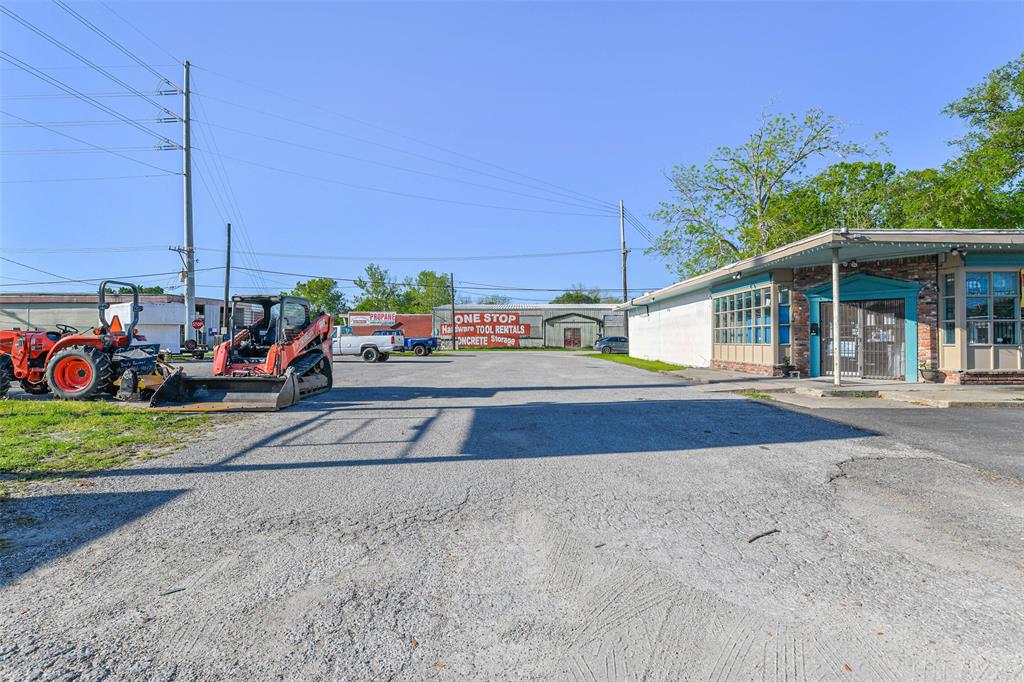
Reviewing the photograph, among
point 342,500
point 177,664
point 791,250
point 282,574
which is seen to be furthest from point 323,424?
point 791,250

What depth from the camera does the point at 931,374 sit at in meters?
14.2

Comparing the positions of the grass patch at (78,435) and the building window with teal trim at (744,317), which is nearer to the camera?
the grass patch at (78,435)

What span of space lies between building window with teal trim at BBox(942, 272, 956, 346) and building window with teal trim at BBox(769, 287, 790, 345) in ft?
12.6

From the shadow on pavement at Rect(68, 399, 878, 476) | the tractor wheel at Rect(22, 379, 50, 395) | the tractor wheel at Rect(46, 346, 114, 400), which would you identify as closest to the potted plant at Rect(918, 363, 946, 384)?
the shadow on pavement at Rect(68, 399, 878, 476)

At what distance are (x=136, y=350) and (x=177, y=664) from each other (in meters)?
11.3

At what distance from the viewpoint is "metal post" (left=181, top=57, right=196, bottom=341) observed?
28141mm

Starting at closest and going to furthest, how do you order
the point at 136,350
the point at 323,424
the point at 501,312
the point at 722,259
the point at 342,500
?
the point at 342,500 < the point at 323,424 < the point at 136,350 < the point at 722,259 < the point at 501,312

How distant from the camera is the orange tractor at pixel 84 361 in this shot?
10602mm

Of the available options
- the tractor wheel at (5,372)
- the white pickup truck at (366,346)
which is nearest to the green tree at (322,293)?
the white pickup truck at (366,346)

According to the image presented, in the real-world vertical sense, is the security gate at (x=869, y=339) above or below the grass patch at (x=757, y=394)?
above

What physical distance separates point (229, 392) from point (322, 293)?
77269 mm

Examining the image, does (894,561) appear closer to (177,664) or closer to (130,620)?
(177,664)

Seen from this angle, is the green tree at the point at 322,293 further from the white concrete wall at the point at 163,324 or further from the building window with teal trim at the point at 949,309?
the building window with teal trim at the point at 949,309

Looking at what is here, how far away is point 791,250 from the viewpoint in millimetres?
14492
